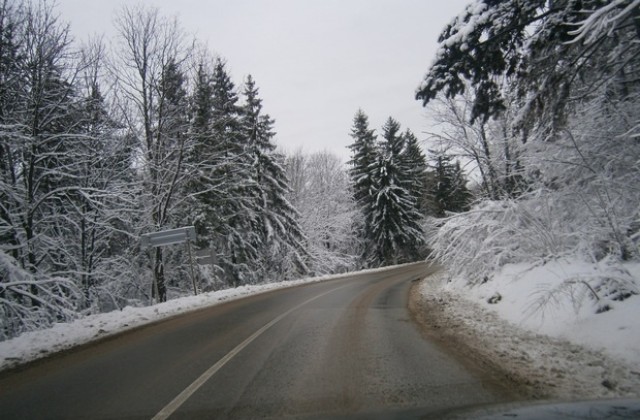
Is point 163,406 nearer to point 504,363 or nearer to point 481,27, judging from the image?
point 504,363

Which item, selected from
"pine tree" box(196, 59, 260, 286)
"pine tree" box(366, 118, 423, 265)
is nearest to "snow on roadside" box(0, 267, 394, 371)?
"pine tree" box(196, 59, 260, 286)

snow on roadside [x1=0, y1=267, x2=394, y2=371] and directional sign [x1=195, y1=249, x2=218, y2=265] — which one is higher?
directional sign [x1=195, y1=249, x2=218, y2=265]

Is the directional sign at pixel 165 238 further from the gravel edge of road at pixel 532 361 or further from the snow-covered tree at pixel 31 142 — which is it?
the gravel edge of road at pixel 532 361

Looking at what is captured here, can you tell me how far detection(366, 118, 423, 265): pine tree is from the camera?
35656 mm

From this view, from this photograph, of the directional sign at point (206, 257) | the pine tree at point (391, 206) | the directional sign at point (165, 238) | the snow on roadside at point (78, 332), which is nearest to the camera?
the snow on roadside at point (78, 332)

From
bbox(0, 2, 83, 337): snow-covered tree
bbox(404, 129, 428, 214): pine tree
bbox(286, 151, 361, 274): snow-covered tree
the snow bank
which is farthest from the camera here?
bbox(404, 129, 428, 214): pine tree

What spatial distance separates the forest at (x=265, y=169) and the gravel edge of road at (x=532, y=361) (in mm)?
1271

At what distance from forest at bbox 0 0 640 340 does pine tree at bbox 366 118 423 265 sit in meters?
0.21

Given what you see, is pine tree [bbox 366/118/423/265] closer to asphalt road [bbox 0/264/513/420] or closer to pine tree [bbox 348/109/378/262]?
pine tree [bbox 348/109/378/262]

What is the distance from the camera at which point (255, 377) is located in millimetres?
4996

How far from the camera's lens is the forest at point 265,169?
22.1 ft

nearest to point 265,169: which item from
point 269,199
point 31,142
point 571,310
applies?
point 269,199

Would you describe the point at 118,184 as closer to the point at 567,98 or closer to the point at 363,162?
the point at 567,98

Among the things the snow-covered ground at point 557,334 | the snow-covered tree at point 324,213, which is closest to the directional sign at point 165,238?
the snow-covered ground at point 557,334
